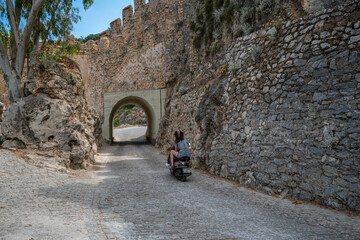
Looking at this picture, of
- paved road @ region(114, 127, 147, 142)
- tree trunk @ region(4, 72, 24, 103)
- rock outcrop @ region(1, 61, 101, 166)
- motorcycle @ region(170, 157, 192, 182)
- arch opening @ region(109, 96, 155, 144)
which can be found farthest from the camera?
paved road @ region(114, 127, 147, 142)

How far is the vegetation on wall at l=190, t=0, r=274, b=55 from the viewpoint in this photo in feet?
28.2

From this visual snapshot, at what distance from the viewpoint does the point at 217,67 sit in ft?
36.0

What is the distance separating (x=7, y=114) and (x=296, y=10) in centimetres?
1027

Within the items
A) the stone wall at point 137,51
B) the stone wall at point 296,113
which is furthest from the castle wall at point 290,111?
the stone wall at point 137,51

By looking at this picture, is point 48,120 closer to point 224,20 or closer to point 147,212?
point 147,212

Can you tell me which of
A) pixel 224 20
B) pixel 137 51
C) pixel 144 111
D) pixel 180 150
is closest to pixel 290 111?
pixel 180 150

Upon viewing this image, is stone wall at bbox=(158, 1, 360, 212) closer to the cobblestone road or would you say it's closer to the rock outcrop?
the cobblestone road

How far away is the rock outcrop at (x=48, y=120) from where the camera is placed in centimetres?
924

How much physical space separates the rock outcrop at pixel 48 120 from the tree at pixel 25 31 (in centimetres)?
78

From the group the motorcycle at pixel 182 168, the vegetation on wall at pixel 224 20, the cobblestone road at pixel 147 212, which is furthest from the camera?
the vegetation on wall at pixel 224 20

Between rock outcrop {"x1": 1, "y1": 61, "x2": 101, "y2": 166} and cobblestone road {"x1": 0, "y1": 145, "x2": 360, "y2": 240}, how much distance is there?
2039 millimetres

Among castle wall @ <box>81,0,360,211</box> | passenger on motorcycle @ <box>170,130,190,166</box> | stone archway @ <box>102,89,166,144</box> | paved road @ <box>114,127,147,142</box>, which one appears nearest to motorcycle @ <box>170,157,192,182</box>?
passenger on motorcycle @ <box>170,130,190,166</box>

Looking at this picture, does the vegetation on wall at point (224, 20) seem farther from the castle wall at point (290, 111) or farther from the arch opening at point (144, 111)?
the arch opening at point (144, 111)

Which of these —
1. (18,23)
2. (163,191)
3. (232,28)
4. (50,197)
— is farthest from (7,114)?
(232,28)
